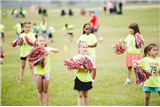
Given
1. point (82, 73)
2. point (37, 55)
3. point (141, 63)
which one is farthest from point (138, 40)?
point (37, 55)

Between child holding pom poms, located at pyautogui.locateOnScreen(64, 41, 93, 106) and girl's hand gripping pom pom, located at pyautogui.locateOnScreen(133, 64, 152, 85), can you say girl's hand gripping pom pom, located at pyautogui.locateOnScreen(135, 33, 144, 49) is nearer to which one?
girl's hand gripping pom pom, located at pyautogui.locateOnScreen(133, 64, 152, 85)

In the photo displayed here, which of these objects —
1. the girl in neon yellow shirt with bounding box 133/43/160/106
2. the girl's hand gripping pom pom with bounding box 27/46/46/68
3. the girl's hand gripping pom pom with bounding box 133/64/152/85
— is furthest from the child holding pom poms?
the girl in neon yellow shirt with bounding box 133/43/160/106

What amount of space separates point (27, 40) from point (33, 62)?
211cm

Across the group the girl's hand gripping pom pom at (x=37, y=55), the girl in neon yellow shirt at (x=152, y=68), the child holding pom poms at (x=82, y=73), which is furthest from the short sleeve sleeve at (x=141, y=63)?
the girl's hand gripping pom pom at (x=37, y=55)

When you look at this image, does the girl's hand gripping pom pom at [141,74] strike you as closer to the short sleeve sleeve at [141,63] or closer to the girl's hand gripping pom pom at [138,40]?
the short sleeve sleeve at [141,63]

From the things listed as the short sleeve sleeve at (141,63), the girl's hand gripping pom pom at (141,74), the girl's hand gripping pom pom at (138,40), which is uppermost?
the girl's hand gripping pom pom at (138,40)

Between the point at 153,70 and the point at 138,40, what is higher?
the point at 138,40

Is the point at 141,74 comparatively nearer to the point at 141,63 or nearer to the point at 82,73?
the point at 141,63

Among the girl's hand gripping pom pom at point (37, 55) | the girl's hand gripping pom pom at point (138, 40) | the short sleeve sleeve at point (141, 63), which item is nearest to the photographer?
the girl's hand gripping pom pom at point (37, 55)

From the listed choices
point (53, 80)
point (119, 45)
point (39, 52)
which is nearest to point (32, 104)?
point (39, 52)

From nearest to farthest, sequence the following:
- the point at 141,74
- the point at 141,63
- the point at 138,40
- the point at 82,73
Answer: the point at 141,74
the point at 82,73
the point at 141,63
the point at 138,40

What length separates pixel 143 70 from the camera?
182 inches

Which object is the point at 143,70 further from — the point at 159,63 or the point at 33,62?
the point at 33,62

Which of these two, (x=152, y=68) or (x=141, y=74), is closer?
(x=141, y=74)
